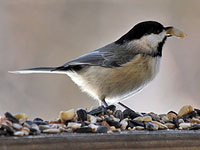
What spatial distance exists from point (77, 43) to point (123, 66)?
1308 millimetres

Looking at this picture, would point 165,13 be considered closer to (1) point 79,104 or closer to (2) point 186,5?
(2) point 186,5

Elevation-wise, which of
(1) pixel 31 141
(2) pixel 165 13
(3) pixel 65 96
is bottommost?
(1) pixel 31 141

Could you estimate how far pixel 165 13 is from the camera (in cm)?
336

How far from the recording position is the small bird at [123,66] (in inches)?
76.4

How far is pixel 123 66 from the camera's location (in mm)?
1964

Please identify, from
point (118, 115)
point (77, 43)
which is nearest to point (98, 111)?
point (118, 115)

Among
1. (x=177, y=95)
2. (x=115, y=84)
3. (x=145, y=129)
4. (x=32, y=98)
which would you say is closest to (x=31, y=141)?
(x=145, y=129)

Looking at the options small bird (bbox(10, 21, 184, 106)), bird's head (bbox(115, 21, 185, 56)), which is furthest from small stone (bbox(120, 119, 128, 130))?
bird's head (bbox(115, 21, 185, 56))

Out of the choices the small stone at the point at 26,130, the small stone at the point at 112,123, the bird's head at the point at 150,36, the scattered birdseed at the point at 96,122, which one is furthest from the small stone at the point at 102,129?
the bird's head at the point at 150,36

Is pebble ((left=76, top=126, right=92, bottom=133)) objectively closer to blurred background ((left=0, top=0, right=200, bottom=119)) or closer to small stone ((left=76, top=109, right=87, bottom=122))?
small stone ((left=76, top=109, right=87, bottom=122))

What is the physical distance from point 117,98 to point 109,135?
943mm

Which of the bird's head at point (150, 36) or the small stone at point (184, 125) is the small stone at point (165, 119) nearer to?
the small stone at point (184, 125)

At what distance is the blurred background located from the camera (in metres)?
3.02

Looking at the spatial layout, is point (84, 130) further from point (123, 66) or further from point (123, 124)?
point (123, 66)
